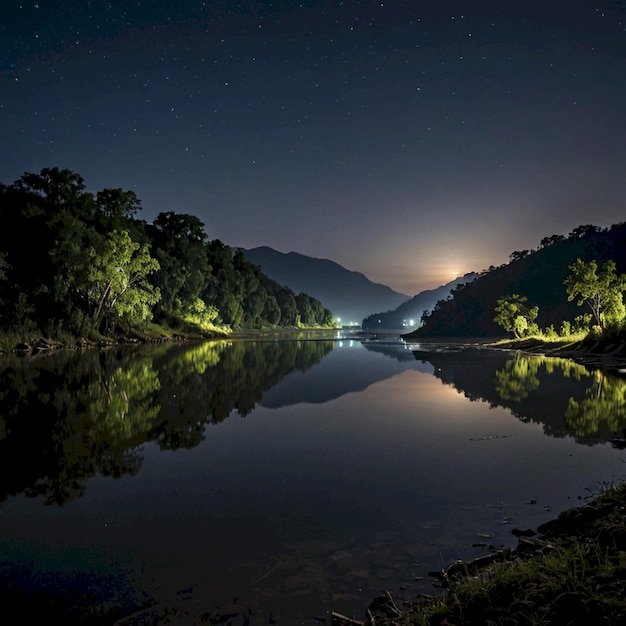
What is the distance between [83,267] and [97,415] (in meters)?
47.2

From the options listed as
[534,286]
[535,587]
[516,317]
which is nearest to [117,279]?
[516,317]

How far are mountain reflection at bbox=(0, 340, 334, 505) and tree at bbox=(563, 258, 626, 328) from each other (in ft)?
115

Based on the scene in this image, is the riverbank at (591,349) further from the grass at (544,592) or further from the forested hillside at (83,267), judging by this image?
the forested hillside at (83,267)

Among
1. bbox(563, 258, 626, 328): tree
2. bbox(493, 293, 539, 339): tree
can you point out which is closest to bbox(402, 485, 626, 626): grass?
bbox(563, 258, 626, 328): tree

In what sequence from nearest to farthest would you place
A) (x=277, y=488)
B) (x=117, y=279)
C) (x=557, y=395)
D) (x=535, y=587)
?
(x=535, y=587)
(x=277, y=488)
(x=557, y=395)
(x=117, y=279)

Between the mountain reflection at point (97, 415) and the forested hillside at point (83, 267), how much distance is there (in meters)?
28.1

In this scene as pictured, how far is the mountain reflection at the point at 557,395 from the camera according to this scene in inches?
520

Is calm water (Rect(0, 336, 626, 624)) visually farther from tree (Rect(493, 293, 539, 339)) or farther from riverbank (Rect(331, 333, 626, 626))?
tree (Rect(493, 293, 539, 339))

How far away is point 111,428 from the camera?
12.8m

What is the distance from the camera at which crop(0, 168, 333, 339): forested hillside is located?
5391 cm

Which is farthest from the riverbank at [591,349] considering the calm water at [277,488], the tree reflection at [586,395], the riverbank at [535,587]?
the riverbank at [535,587]

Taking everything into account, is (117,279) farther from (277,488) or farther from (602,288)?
(277,488)

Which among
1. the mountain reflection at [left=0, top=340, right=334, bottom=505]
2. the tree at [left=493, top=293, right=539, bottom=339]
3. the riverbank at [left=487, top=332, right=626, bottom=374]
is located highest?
the tree at [left=493, top=293, right=539, bottom=339]

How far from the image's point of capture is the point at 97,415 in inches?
573
